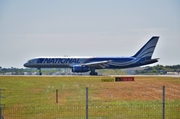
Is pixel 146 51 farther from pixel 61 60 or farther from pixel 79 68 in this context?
pixel 61 60

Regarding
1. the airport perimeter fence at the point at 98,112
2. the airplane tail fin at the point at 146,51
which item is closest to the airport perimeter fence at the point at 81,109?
the airport perimeter fence at the point at 98,112

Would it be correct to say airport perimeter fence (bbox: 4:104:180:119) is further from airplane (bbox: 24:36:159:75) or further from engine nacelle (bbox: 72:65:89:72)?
airplane (bbox: 24:36:159:75)

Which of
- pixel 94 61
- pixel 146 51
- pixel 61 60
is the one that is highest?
pixel 146 51

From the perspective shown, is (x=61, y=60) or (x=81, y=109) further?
(x=61, y=60)

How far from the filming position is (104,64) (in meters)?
74.5

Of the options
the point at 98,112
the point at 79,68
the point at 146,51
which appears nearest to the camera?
the point at 98,112

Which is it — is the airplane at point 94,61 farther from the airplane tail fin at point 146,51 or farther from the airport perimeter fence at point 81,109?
the airport perimeter fence at point 81,109

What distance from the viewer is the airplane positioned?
73.4 meters

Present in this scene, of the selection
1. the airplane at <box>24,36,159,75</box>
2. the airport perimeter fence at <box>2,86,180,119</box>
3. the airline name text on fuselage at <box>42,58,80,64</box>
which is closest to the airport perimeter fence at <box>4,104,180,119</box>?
the airport perimeter fence at <box>2,86,180,119</box>

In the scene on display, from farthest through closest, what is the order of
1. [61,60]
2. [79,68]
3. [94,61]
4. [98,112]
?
[94,61]
[61,60]
[79,68]
[98,112]

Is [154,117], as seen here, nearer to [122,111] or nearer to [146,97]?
[122,111]

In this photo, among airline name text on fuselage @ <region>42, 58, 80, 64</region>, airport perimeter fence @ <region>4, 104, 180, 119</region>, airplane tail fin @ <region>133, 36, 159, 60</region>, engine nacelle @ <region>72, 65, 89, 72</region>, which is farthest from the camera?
airplane tail fin @ <region>133, 36, 159, 60</region>

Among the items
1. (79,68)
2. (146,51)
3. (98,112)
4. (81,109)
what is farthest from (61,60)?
(98,112)

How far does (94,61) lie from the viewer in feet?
247
